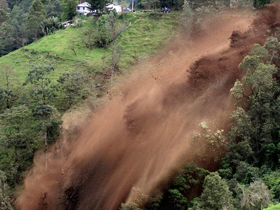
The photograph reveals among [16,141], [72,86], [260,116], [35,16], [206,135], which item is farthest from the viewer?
[35,16]

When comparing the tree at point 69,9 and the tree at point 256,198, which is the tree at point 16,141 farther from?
the tree at point 69,9

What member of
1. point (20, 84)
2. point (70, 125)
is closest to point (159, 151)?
point (70, 125)

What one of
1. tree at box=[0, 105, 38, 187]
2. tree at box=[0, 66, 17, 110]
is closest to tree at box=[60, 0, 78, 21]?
tree at box=[0, 66, 17, 110]

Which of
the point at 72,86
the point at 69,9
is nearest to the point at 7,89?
the point at 72,86

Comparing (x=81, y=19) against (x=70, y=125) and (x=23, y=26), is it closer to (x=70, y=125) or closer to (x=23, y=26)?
(x=23, y=26)

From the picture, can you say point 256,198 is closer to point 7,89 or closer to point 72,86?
point 72,86

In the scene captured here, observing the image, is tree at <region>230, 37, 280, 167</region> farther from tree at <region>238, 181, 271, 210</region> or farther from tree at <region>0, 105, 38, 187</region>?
tree at <region>0, 105, 38, 187</region>

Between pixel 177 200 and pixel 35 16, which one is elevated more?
pixel 35 16
